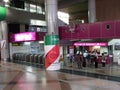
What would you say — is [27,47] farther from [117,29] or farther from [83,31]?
[117,29]

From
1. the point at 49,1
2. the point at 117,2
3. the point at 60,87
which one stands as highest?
the point at 117,2

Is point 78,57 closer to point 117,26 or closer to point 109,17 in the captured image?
point 117,26

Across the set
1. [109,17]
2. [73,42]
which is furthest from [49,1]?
[109,17]

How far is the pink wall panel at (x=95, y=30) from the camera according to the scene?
19.6m

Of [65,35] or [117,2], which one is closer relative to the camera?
[65,35]

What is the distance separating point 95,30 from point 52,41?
374 cm

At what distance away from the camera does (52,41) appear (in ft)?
63.6

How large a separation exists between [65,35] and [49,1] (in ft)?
12.2

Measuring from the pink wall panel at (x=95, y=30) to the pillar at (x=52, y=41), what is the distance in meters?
2.99

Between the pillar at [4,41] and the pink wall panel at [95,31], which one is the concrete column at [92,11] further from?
the pillar at [4,41]

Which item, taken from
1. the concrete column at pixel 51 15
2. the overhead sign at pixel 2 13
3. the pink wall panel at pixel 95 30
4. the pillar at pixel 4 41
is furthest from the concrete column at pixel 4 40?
the pink wall panel at pixel 95 30

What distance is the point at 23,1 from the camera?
109 ft

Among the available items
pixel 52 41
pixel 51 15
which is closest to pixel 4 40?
pixel 51 15

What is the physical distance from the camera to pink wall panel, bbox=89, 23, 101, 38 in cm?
1962
